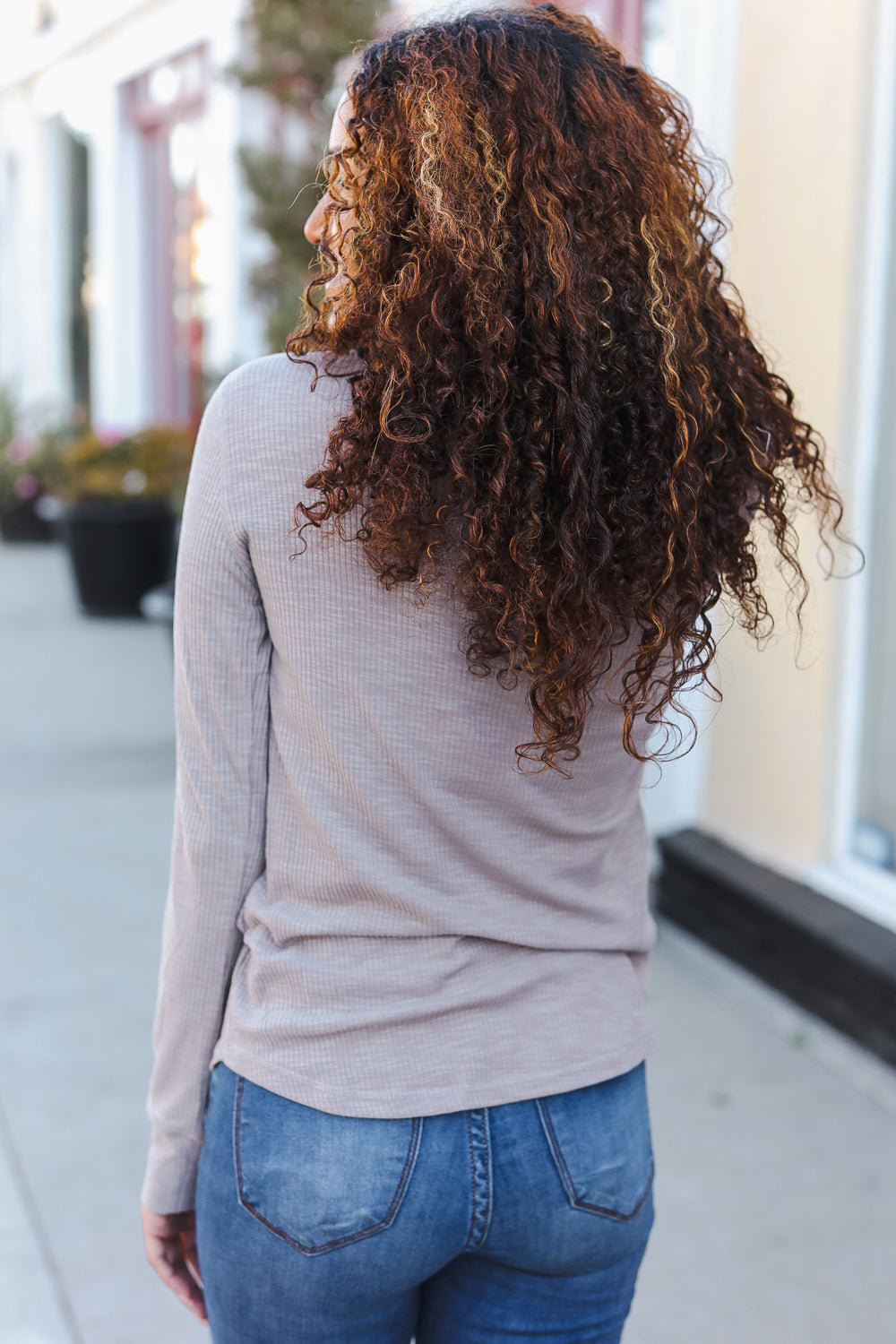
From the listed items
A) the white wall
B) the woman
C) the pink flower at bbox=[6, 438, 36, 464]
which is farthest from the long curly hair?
the pink flower at bbox=[6, 438, 36, 464]

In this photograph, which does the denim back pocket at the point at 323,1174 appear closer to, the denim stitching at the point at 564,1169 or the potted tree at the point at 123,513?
the denim stitching at the point at 564,1169

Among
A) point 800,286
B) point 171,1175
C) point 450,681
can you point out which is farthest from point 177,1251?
point 800,286

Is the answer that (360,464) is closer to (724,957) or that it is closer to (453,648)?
(453,648)

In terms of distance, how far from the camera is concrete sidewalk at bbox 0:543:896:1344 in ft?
7.63

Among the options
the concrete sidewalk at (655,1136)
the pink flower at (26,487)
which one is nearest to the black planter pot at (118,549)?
the pink flower at (26,487)

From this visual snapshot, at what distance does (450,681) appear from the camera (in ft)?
3.51

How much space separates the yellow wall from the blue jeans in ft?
6.53

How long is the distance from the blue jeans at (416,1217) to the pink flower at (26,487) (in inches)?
389

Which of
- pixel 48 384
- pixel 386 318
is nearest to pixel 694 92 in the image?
pixel 386 318

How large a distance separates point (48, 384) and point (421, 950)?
12138 mm

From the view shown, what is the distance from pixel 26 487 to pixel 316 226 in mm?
9828

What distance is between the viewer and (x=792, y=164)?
3.22 m

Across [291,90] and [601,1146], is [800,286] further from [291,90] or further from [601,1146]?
[291,90]

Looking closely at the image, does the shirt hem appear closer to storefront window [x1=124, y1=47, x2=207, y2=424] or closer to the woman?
the woman
